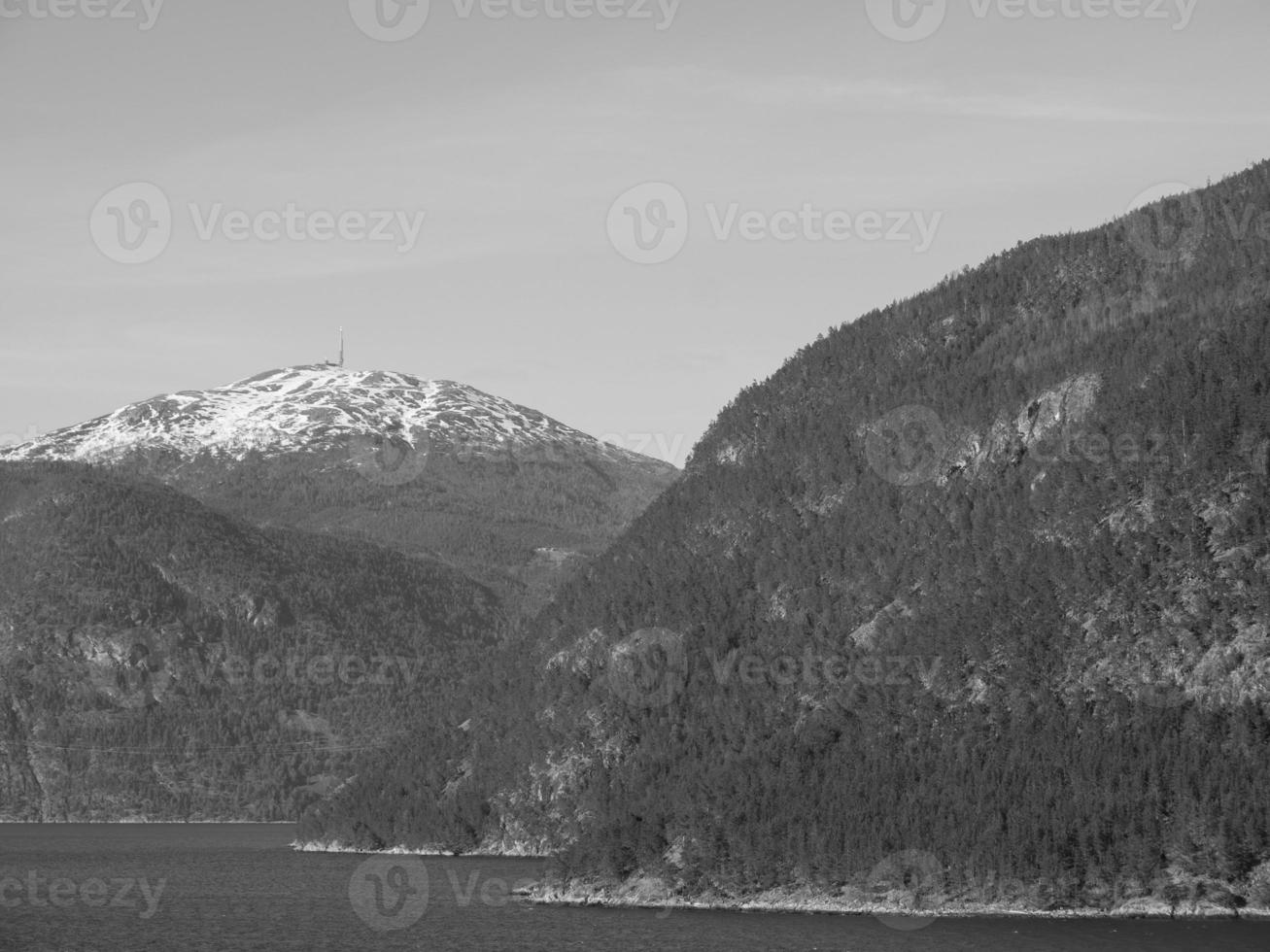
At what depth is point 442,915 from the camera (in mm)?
187875

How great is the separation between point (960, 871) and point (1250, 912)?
85.0 feet

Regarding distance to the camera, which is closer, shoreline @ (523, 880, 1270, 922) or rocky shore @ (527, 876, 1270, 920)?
shoreline @ (523, 880, 1270, 922)

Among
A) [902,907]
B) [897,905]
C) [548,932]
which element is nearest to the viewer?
[548,932]

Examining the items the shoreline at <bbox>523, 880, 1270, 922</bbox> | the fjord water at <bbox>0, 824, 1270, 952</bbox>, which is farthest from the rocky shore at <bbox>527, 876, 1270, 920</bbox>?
the fjord water at <bbox>0, 824, 1270, 952</bbox>

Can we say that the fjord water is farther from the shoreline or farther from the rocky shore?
the rocky shore

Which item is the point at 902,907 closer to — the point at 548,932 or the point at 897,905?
the point at 897,905

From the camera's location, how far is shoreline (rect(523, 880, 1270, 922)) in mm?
169625

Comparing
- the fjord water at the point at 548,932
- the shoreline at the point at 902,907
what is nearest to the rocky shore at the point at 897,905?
the shoreline at the point at 902,907

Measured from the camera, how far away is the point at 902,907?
593ft

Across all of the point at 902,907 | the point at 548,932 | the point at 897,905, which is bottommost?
the point at 548,932

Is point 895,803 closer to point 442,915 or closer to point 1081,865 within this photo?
point 1081,865

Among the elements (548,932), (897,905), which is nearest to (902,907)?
(897,905)

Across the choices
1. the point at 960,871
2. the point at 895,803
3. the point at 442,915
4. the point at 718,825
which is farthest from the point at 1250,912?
the point at 442,915

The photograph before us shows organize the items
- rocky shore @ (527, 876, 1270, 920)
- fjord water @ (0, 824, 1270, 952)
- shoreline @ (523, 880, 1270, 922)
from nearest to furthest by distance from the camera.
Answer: fjord water @ (0, 824, 1270, 952), shoreline @ (523, 880, 1270, 922), rocky shore @ (527, 876, 1270, 920)
